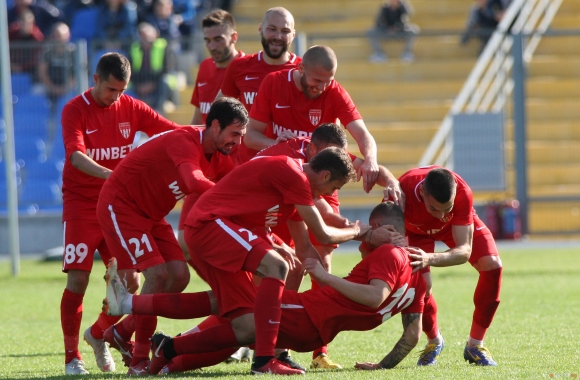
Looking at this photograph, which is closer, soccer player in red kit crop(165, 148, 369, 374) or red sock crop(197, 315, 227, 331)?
soccer player in red kit crop(165, 148, 369, 374)

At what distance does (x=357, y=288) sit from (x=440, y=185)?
3.04ft

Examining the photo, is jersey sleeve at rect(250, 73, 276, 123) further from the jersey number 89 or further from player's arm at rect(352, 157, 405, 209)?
the jersey number 89

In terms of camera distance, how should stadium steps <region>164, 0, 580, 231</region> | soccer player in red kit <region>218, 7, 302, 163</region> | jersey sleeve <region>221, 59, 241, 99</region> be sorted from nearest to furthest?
soccer player in red kit <region>218, 7, 302, 163</region>, jersey sleeve <region>221, 59, 241, 99</region>, stadium steps <region>164, 0, 580, 231</region>

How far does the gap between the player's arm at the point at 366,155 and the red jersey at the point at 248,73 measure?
41.1 inches

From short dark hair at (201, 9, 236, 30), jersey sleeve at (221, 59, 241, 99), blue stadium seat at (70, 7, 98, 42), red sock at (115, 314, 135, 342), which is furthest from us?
blue stadium seat at (70, 7, 98, 42)

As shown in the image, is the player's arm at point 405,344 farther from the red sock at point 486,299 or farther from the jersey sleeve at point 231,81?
the jersey sleeve at point 231,81

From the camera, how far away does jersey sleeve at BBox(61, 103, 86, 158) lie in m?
7.53

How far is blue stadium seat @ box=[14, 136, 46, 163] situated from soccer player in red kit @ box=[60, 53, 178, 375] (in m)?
9.40

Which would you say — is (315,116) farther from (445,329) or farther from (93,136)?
(445,329)

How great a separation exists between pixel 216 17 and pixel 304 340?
12.5 feet

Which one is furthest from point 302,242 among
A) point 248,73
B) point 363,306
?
point 248,73

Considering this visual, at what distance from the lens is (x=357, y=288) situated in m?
6.42

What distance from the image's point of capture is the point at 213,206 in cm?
658

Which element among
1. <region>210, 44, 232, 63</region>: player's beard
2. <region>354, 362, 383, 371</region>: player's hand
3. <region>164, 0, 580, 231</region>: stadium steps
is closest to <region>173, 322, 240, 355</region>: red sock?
<region>354, 362, 383, 371</region>: player's hand
